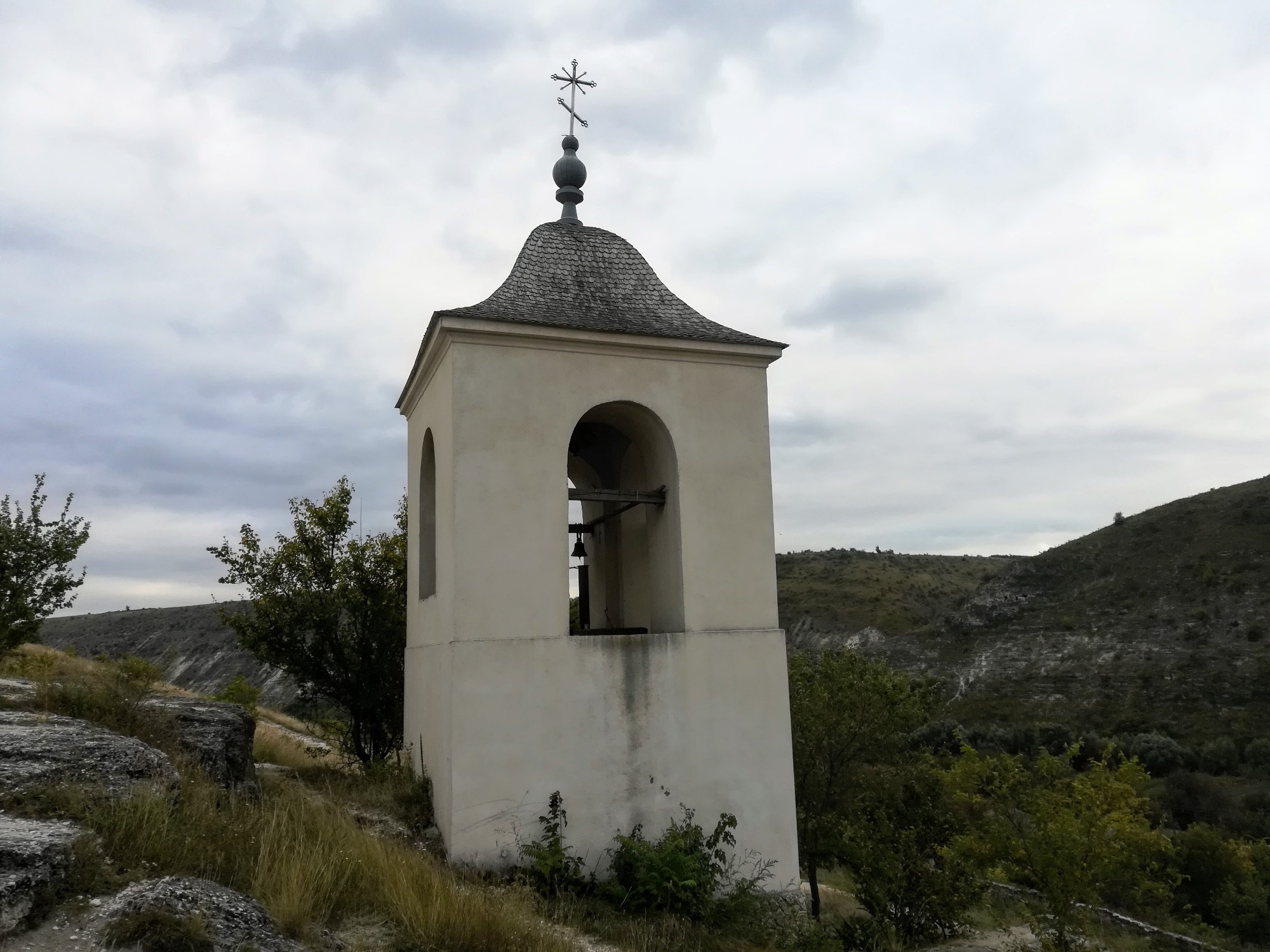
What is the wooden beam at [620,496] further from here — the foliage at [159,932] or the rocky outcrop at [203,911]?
the foliage at [159,932]

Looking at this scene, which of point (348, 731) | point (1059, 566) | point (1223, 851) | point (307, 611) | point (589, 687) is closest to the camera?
point (589, 687)

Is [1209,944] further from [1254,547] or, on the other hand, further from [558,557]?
[1254,547]

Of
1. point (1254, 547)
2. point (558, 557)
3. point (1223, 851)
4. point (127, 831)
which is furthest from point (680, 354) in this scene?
point (1254, 547)

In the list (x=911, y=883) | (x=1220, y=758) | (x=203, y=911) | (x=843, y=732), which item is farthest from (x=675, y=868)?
(x=1220, y=758)

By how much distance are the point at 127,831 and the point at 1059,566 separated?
152ft

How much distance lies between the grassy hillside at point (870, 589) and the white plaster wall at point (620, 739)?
3483 cm

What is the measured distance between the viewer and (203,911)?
13.1 feet

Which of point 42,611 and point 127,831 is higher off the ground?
point 42,611

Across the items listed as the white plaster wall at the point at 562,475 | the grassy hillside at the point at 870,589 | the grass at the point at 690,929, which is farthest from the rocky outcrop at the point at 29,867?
the grassy hillside at the point at 870,589

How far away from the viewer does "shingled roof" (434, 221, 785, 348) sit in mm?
8273

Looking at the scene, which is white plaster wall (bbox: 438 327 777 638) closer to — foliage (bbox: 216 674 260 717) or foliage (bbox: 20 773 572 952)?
foliage (bbox: 20 773 572 952)

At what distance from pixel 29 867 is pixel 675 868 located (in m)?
4.56

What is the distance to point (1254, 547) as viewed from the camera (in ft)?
123

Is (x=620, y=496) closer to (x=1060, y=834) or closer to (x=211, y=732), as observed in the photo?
(x=211, y=732)
